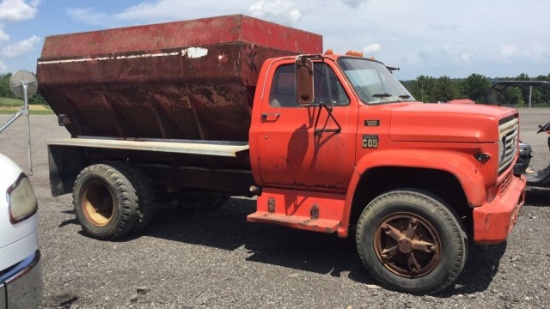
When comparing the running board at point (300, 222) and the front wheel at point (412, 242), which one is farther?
the running board at point (300, 222)

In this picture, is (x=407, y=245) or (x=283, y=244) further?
(x=283, y=244)

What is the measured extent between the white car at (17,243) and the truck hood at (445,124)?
10.1 ft

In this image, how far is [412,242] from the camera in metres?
4.55

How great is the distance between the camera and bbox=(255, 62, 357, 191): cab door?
4.91 m

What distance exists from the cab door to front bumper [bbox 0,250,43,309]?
2730 millimetres

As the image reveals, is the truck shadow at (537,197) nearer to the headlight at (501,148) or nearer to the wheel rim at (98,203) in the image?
the headlight at (501,148)

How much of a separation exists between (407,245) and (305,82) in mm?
1787

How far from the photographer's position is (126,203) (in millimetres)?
6418

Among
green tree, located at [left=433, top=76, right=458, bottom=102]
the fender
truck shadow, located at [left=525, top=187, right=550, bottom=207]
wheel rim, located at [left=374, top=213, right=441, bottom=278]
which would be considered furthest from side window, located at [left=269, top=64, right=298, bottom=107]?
green tree, located at [left=433, top=76, right=458, bottom=102]

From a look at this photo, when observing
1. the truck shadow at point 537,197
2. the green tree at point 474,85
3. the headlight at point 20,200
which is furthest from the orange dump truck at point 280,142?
the green tree at point 474,85

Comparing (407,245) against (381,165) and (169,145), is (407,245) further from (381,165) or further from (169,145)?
(169,145)

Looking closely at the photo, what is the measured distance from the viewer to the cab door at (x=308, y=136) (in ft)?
16.1

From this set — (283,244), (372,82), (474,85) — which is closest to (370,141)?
(372,82)

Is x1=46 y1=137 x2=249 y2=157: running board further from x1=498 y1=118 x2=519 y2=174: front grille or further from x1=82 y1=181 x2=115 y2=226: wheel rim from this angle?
x1=498 y1=118 x2=519 y2=174: front grille
